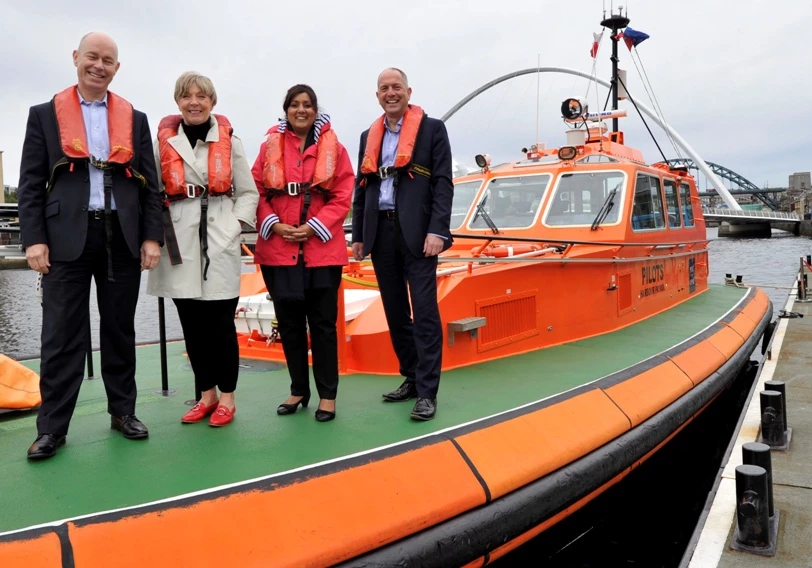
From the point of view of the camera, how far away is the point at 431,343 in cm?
289

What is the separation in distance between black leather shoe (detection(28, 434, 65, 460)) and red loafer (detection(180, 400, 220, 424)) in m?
0.49

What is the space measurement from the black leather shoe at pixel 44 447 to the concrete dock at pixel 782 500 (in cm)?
249

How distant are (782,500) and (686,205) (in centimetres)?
425

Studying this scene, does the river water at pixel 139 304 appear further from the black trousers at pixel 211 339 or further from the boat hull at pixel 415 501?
the boat hull at pixel 415 501

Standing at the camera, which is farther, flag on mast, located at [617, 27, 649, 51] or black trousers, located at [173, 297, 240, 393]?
flag on mast, located at [617, 27, 649, 51]

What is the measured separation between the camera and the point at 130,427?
246 centimetres

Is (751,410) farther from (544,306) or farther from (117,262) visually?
(117,262)

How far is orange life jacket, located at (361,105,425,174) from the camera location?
2.83m

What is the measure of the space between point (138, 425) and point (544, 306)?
2620mm

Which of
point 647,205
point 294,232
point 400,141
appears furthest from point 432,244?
point 647,205

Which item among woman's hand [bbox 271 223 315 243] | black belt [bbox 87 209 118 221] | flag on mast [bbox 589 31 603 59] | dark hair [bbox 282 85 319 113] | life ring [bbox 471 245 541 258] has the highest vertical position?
flag on mast [bbox 589 31 603 59]

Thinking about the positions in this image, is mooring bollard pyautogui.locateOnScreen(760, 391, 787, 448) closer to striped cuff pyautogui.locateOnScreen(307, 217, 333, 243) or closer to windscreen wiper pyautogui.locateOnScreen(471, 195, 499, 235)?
windscreen wiper pyautogui.locateOnScreen(471, 195, 499, 235)

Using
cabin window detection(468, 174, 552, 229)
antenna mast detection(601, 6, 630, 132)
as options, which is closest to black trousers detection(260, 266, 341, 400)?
cabin window detection(468, 174, 552, 229)

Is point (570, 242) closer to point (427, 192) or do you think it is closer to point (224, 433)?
point (427, 192)
